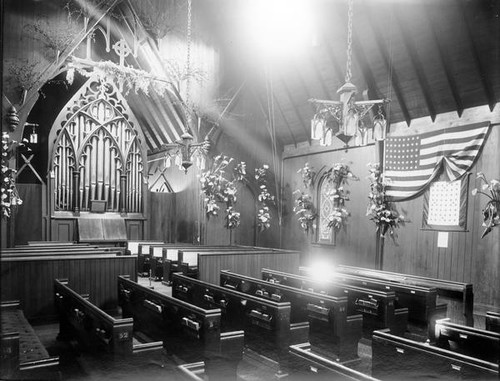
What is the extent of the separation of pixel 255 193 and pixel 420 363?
999 cm

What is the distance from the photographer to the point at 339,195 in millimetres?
10453

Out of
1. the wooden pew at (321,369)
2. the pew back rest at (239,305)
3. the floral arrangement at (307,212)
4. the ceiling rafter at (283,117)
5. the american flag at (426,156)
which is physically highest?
the ceiling rafter at (283,117)

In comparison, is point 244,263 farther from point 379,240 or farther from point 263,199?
point 263,199

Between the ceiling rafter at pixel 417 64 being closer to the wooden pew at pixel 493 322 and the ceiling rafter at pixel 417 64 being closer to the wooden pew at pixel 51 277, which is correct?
the wooden pew at pixel 493 322

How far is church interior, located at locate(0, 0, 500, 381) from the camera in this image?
3.78 m

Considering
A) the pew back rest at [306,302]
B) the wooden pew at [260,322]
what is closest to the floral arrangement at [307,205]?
the pew back rest at [306,302]

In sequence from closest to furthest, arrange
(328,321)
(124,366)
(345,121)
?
(124,366) → (328,321) → (345,121)

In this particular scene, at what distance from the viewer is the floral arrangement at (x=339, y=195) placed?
10.4 m

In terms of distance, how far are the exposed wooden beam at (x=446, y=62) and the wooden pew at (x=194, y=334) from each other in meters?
6.67

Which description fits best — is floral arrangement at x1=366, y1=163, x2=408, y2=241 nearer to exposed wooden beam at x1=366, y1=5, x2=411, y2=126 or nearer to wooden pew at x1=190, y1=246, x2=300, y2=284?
exposed wooden beam at x1=366, y1=5, x2=411, y2=126

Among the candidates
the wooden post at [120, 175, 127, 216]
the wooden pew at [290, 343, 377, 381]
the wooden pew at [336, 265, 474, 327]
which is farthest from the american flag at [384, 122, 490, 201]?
the wooden post at [120, 175, 127, 216]

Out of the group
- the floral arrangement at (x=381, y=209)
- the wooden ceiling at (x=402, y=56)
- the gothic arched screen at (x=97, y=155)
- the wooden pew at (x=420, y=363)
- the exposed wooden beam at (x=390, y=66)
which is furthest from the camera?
the gothic arched screen at (x=97, y=155)

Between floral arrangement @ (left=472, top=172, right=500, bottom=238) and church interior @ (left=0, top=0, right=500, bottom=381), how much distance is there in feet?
0.13

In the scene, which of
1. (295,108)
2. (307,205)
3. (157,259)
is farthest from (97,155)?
(307,205)
